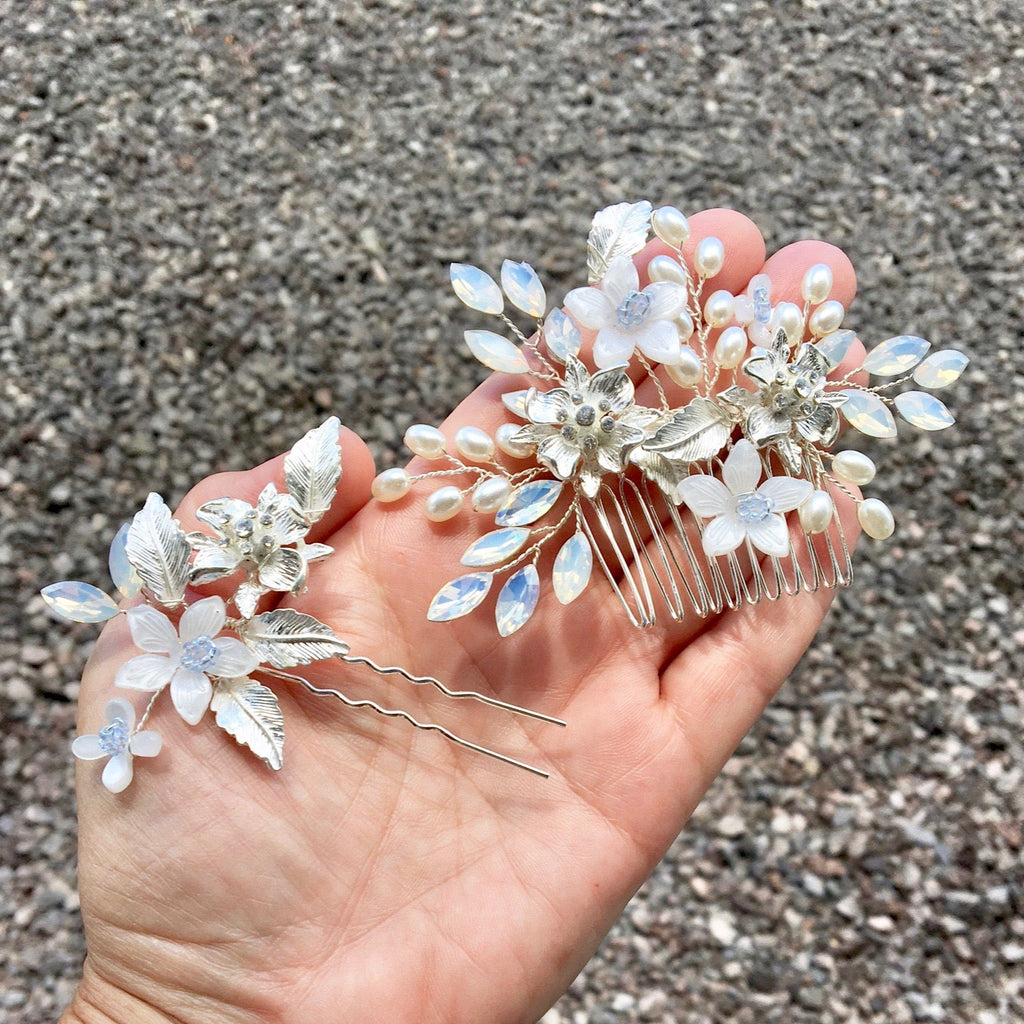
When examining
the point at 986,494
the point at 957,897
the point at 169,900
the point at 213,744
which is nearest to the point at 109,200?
the point at 213,744

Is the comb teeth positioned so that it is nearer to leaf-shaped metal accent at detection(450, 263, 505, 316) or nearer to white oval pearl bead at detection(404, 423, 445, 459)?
white oval pearl bead at detection(404, 423, 445, 459)

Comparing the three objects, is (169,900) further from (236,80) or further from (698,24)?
(698,24)

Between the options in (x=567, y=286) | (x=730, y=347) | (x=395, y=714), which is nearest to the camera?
(x=395, y=714)

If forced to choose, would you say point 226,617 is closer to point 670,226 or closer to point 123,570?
point 123,570

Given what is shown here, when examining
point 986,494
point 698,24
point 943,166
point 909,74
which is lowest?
point 986,494

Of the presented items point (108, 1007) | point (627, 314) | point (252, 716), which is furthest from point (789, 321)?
point (108, 1007)

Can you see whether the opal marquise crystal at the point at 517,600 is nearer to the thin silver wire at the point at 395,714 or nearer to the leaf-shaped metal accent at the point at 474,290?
the thin silver wire at the point at 395,714
